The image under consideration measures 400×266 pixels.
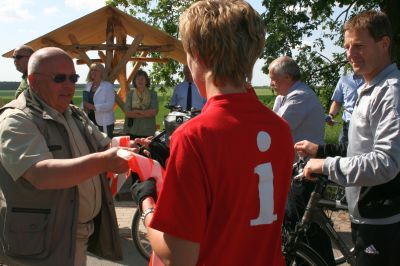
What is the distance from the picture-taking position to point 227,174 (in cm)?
160

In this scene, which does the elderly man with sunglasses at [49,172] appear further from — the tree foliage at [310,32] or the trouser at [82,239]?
the tree foliage at [310,32]

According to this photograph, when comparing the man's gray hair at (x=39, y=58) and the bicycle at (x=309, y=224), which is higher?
the man's gray hair at (x=39, y=58)

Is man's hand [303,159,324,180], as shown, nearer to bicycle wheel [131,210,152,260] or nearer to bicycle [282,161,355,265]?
bicycle [282,161,355,265]

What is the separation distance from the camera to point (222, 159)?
5.17ft

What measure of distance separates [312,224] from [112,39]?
9.46 meters

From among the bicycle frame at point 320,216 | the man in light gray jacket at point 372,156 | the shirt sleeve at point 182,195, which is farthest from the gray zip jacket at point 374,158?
the shirt sleeve at point 182,195

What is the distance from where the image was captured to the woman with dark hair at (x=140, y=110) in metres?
8.38

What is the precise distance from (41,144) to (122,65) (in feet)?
27.4

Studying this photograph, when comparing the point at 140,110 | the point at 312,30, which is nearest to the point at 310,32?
the point at 312,30

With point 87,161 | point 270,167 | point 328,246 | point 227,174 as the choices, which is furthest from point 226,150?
point 328,246

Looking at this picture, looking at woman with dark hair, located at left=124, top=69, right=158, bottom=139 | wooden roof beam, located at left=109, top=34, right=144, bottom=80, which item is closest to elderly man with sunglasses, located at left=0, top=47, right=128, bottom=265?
woman with dark hair, located at left=124, top=69, right=158, bottom=139

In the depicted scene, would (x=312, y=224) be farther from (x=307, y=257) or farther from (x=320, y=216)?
(x=307, y=257)

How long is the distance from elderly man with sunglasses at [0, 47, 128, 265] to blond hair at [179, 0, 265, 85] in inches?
35.1

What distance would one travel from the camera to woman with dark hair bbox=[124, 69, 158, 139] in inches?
330
